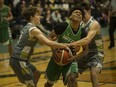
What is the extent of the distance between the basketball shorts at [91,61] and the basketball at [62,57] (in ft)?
2.25

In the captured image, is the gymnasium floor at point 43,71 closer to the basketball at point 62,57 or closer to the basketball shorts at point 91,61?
the basketball shorts at point 91,61

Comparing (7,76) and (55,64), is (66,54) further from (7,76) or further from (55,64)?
(7,76)

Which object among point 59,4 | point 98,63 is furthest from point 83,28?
point 59,4

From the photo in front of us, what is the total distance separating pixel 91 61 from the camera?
586cm

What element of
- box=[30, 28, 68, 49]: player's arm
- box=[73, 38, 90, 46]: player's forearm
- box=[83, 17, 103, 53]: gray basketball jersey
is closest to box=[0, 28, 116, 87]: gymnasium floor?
box=[83, 17, 103, 53]: gray basketball jersey

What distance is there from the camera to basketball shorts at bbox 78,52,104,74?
580cm

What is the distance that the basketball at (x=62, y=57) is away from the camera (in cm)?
522

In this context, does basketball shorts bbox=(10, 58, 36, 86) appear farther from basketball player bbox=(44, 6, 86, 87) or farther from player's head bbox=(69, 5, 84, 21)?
player's head bbox=(69, 5, 84, 21)

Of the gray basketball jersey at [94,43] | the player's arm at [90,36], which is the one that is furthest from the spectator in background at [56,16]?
the player's arm at [90,36]

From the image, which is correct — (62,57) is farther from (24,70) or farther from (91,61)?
(91,61)

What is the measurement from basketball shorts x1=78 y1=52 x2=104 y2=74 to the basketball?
0.69 meters

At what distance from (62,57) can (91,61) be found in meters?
0.81

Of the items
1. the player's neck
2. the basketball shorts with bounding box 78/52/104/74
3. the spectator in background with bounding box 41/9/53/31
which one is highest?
the player's neck

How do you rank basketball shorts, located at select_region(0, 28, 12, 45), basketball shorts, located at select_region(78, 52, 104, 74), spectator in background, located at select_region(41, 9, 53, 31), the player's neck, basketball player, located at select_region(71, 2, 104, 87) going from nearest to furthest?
the player's neck, basketball player, located at select_region(71, 2, 104, 87), basketball shorts, located at select_region(78, 52, 104, 74), basketball shorts, located at select_region(0, 28, 12, 45), spectator in background, located at select_region(41, 9, 53, 31)
